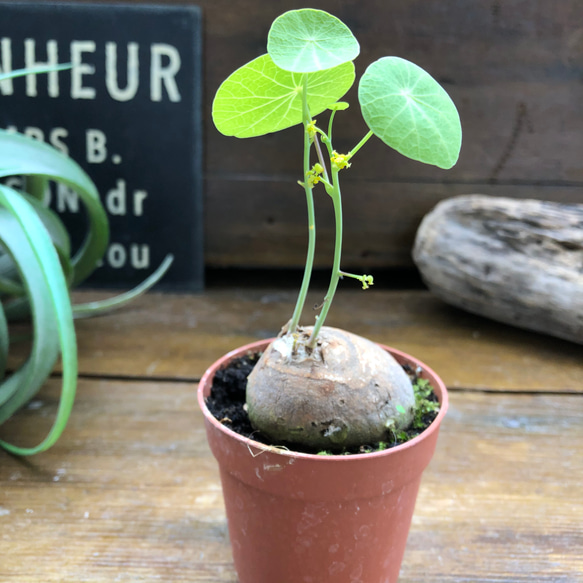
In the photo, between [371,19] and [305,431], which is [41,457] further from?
[371,19]

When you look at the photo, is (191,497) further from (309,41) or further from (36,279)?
(309,41)

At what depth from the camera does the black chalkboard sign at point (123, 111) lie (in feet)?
3.84

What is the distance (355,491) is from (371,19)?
108cm

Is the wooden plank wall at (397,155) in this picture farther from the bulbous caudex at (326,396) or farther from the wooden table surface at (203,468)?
the bulbous caudex at (326,396)

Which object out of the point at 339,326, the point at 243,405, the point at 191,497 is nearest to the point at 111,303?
the point at 339,326

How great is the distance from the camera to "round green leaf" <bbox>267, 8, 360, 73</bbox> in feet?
1.24

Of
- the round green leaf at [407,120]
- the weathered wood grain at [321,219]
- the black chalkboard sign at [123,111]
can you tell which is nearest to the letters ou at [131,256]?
the black chalkboard sign at [123,111]

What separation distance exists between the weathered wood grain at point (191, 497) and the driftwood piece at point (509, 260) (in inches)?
9.3

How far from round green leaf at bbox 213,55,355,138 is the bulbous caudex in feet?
0.66

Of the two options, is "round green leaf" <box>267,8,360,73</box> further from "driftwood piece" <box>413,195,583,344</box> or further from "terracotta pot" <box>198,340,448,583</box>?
"driftwood piece" <box>413,195,583,344</box>

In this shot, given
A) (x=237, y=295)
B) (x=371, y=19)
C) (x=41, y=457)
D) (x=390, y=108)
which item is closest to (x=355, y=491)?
(x=390, y=108)

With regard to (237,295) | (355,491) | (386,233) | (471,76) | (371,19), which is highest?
(371,19)

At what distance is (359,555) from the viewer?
485mm

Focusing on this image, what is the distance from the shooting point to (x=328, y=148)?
418 millimetres
